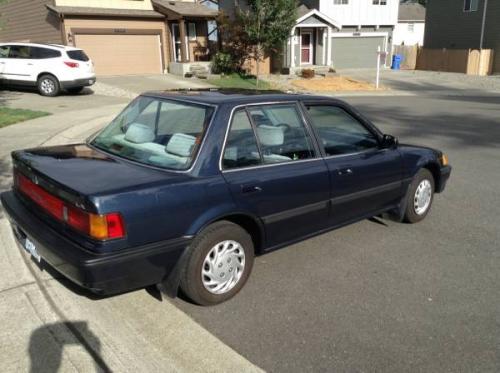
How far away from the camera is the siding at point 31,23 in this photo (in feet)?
75.2

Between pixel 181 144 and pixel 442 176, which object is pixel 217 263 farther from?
pixel 442 176

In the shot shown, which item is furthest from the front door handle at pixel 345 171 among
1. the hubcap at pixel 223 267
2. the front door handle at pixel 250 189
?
the hubcap at pixel 223 267

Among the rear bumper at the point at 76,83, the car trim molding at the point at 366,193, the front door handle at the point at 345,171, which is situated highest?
the rear bumper at the point at 76,83

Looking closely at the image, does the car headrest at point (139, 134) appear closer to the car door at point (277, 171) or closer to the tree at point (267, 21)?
the car door at point (277, 171)

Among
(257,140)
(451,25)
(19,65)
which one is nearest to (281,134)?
(257,140)

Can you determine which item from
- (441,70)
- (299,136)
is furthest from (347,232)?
(441,70)

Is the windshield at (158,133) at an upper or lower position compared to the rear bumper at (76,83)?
upper

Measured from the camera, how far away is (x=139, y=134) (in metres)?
3.94

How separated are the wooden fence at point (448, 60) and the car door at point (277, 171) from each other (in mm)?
32494

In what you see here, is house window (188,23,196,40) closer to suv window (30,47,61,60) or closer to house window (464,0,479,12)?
suv window (30,47,61,60)

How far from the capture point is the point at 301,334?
3.24 meters

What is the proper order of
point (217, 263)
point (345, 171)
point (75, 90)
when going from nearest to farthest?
point (217, 263), point (345, 171), point (75, 90)

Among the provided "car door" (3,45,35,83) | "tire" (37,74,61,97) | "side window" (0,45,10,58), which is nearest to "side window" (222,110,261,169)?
"tire" (37,74,61,97)

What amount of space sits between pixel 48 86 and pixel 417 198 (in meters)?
14.7
